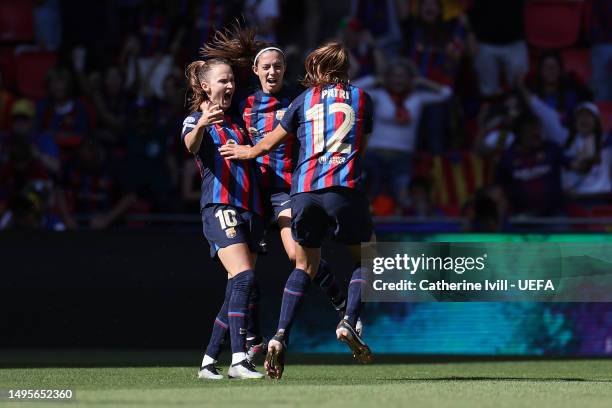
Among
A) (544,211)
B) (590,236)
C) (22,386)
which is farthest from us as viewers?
(544,211)

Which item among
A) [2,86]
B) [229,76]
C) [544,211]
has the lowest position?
[544,211]

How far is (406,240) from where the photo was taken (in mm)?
10508

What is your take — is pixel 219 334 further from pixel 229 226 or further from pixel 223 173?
pixel 223 173

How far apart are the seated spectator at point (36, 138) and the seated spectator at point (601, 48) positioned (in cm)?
590

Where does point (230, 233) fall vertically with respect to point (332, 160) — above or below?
below

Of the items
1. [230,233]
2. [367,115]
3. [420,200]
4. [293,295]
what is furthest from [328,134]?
[420,200]

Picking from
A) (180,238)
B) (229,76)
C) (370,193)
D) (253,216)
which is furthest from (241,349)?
(370,193)

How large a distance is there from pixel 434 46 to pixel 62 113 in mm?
4010

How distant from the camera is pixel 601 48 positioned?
48.5ft

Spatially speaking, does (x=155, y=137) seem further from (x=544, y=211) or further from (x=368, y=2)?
(x=544, y=211)

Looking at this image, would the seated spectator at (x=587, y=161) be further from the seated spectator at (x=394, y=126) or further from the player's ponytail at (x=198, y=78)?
the player's ponytail at (x=198, y=78)

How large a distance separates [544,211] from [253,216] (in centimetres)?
588

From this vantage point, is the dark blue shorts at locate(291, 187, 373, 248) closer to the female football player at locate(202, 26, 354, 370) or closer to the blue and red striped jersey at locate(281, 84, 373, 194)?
the blue and red striped jersey at locate(281, 84, 373, 194)

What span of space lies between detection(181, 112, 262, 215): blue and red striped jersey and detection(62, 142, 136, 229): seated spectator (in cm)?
530
